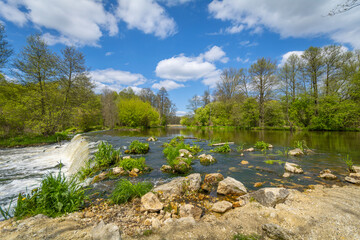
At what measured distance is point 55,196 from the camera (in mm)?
2908

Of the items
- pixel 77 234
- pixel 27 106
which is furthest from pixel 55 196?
pixel 27 106

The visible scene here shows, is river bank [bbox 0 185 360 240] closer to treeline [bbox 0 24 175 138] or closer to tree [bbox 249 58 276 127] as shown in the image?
treeline [bbox 0 24 175 138]

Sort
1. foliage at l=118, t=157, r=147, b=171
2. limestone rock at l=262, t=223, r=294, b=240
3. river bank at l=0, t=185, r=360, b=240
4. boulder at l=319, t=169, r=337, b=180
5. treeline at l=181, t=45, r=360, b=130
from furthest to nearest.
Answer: treeline at l=181, t=45, r=360, b=130, foliage at l=118, t=157, r=147, b=171, boulder at l=319, t=169, r=337, b=180, river bank at l=0, t=185, r=360, b=240, limestone rock at l=262, t=223, r=294, b=240

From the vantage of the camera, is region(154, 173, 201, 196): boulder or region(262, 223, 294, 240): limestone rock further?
region(154, 173, 201, 196): boulder

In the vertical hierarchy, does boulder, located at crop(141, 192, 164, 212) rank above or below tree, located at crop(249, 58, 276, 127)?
below

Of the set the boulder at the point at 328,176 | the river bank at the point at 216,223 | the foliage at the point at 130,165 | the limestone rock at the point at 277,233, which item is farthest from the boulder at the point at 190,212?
the boulder at the point at 328,176

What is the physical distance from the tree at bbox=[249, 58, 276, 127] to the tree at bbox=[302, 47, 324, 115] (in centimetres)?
455

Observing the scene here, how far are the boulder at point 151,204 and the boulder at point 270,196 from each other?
2201mm

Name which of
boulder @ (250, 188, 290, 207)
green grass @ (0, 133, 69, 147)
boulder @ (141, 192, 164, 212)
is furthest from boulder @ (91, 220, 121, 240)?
green grass @ (0, 133, 69, 147)

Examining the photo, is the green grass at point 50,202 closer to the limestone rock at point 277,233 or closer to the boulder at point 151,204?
the boulder at point 151,204

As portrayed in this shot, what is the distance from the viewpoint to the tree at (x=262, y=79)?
2569 centimetres

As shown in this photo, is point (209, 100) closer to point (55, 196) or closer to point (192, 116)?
point (192, 116)

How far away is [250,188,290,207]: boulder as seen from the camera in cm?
301

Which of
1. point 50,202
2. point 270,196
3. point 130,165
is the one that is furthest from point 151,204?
point 130,165
